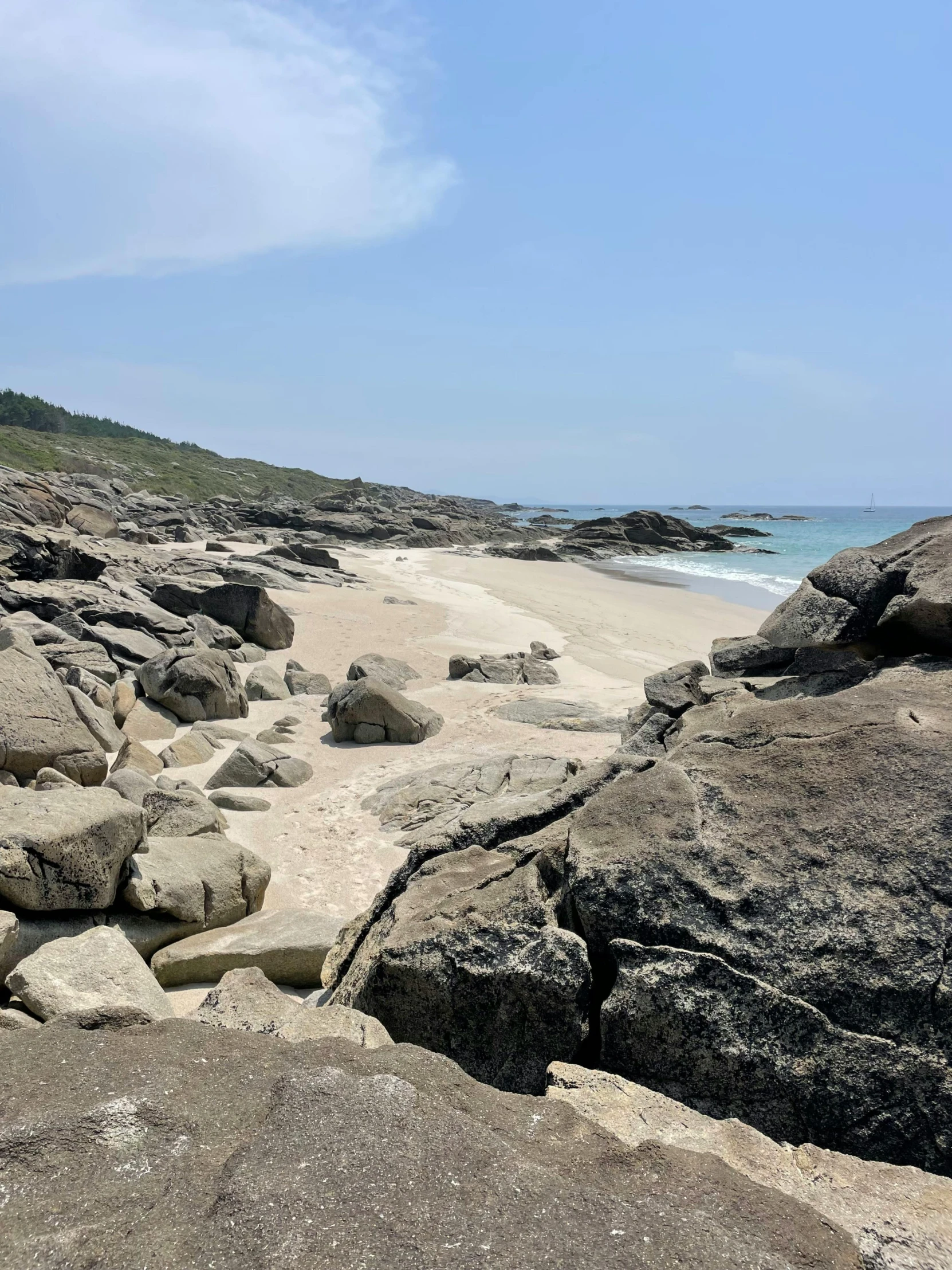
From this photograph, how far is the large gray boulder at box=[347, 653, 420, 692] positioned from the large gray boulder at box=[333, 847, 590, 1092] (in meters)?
9.54

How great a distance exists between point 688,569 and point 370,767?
37.0 meters

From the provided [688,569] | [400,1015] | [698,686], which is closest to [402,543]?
[688,569]

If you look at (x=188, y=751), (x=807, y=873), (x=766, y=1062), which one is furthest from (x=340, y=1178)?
(x=188, y=751)

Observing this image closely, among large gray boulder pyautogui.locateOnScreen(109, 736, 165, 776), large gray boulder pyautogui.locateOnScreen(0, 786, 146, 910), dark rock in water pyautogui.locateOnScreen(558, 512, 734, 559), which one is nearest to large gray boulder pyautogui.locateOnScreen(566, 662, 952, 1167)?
large gray boulder pyautogui.locateOnScreen(0, 786, 146, 910)

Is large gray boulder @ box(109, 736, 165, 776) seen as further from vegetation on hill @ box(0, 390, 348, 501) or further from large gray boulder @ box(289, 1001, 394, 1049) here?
vegetation on hill @ box(0, 390, 348, 501)

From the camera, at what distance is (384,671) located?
48.2 ft

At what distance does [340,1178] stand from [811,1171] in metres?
1.61

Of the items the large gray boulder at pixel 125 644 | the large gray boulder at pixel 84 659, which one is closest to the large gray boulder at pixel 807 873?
the large gray boulder at pixel 84 659

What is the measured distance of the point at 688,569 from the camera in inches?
1757

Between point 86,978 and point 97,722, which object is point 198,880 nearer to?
point 86,978

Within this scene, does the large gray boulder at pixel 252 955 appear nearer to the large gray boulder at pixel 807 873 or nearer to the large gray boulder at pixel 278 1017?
the large gray boulder at pixel 278 1017

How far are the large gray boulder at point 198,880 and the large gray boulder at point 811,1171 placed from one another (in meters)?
3.49

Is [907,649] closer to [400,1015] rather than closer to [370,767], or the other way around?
[400,1015]

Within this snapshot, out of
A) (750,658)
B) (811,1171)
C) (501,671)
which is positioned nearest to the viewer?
(811,1171)
